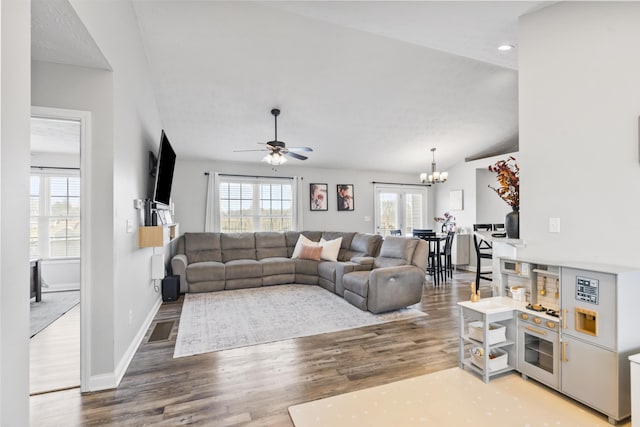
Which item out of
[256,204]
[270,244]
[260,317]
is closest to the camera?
[260,317]

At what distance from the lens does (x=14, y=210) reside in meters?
1.10

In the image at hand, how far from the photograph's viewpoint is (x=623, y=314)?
185 centimetres

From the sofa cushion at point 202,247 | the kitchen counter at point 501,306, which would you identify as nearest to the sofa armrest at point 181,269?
the sofa cushion at point 202,247

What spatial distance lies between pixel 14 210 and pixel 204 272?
4.14m

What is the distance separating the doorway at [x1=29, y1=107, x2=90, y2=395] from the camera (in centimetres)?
323

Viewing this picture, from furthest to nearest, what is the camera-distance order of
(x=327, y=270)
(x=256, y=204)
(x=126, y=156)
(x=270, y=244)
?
(x=256, y=204) < (x=270, y=244) < (x=327, y=270) < (x=126, y=156)

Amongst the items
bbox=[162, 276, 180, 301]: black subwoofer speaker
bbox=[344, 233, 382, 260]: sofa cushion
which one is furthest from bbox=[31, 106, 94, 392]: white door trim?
bbox=[344, 233, 382, 260]: sofa cushion

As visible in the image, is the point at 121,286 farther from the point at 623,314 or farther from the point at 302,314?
the point at 623,314

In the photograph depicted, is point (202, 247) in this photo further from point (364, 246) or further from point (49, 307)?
point (364, 246)

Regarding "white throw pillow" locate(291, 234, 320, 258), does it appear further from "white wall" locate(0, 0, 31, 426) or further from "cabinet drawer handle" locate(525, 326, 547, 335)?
"white wall" locate(0, 0, 31, 426)

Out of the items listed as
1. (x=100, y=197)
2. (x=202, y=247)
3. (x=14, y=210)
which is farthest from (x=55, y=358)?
(x=202, y=247)

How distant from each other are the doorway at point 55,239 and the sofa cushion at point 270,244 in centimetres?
283

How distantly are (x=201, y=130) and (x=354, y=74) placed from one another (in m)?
2.75

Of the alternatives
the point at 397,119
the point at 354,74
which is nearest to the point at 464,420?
the point at 354,74
